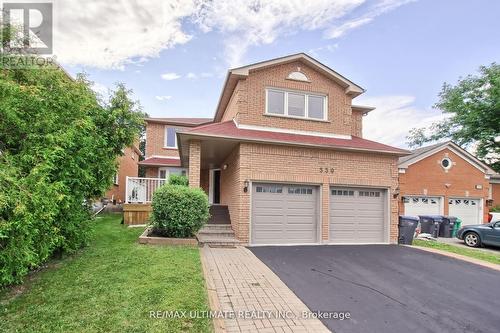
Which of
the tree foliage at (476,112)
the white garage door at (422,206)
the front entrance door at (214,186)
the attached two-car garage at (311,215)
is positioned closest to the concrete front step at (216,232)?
the attached two-car garage at (311,215)

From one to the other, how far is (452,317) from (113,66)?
1692 centimetres

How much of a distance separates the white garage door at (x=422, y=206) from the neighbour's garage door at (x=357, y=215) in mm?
7549

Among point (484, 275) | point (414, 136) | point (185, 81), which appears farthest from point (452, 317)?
point (414, 136)

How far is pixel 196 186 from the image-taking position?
10.5 meters

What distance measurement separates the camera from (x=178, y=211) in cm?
890

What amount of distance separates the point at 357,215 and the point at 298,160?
339 centimetres

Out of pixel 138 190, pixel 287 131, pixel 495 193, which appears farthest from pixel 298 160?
pixel 495 193

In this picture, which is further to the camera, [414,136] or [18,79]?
[414,136]

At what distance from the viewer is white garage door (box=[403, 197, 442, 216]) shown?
58.4 feet

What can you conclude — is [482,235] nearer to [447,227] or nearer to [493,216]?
[447,227]

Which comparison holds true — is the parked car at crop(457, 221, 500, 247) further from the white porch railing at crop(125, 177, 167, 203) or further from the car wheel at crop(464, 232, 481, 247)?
the white porch railing at crop(125, 177, 167, 203)

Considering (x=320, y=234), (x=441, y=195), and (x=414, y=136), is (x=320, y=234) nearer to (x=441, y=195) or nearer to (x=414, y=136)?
(x=441, y=195)

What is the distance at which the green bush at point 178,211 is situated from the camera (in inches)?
349

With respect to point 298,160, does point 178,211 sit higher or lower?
lower
